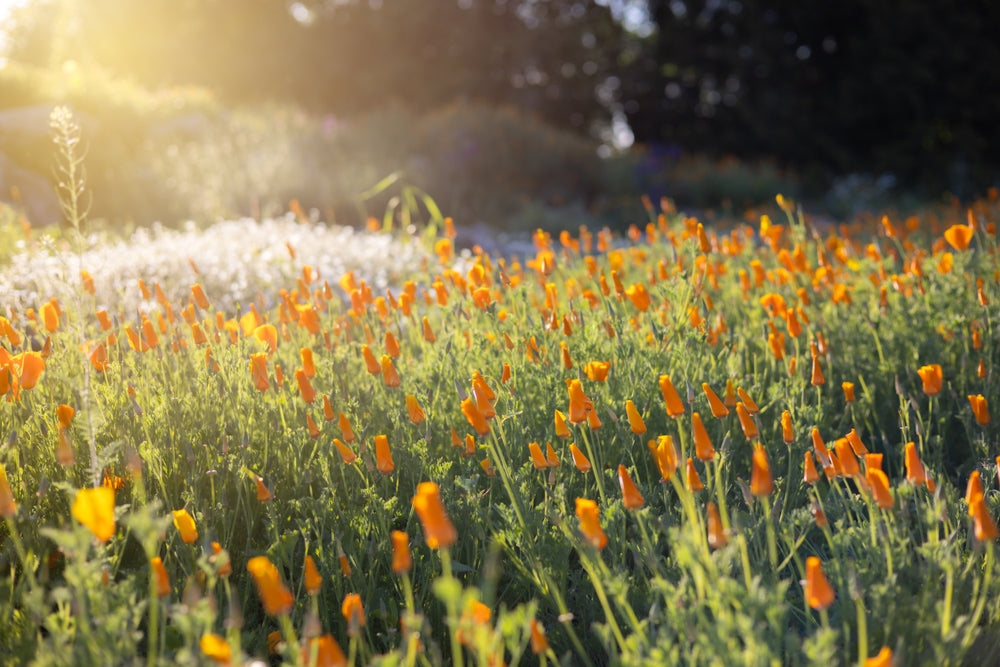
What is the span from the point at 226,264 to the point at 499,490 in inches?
126

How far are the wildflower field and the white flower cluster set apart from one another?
1139mm

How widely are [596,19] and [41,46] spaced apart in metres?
23.8

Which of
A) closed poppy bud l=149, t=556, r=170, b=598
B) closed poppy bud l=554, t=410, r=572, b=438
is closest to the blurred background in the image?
closed poppy bud l=554, t=410, r=572, b=438

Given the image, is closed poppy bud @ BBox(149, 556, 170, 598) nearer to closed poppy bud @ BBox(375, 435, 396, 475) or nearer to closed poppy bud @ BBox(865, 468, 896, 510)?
closed poppy bud @ BBox(375, 435, 396, 475)

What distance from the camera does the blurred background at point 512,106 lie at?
9562 mm

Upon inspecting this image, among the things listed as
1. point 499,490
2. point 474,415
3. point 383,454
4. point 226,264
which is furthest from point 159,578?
point 226,264

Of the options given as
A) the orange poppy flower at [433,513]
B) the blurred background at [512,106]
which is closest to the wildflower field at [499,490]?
the orange poppy flower at [433,513]

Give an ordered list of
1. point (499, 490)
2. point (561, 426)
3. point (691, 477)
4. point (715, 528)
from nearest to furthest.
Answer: point (715, 528)
point (691, 477)
point (561, 426)
point (499, 490)

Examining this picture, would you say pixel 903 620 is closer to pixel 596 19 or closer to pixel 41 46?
pixel 596 19

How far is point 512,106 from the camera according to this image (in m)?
18.0

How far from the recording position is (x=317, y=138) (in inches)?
442

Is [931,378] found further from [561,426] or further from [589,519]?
[589,519]

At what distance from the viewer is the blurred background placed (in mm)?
9562

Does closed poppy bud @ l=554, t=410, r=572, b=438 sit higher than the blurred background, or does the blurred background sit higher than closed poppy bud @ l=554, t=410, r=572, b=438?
the blurred background
